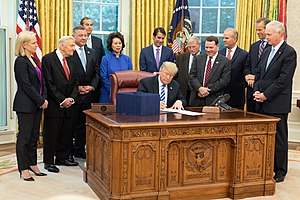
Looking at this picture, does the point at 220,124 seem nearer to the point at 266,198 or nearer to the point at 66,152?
the point at 266,198

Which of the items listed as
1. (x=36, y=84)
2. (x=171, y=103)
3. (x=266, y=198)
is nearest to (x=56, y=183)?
(x=36, y=84)

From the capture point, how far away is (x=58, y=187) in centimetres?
445

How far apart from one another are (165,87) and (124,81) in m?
0.64

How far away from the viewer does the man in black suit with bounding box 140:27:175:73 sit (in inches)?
244

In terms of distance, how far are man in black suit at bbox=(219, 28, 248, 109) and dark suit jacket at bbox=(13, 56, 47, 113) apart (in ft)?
8.20

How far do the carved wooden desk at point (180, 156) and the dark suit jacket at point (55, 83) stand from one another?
0.75 metres

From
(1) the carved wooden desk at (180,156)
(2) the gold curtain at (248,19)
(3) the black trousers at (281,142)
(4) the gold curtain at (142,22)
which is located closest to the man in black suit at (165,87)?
(1) the carved wooden desk at (180,156)

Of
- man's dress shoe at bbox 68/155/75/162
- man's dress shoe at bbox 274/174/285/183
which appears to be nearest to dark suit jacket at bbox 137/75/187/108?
man's dress shoe at bbox 274/174/285/183

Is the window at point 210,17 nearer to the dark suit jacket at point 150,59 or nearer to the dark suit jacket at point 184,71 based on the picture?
the dark suit jacket at point 150,59

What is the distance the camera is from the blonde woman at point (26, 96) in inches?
178

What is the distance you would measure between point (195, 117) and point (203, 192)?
0.72 metres

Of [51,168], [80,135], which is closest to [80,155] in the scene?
[80,135]

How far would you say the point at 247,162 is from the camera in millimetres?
4238

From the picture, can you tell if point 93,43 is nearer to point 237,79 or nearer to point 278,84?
point 237,79
